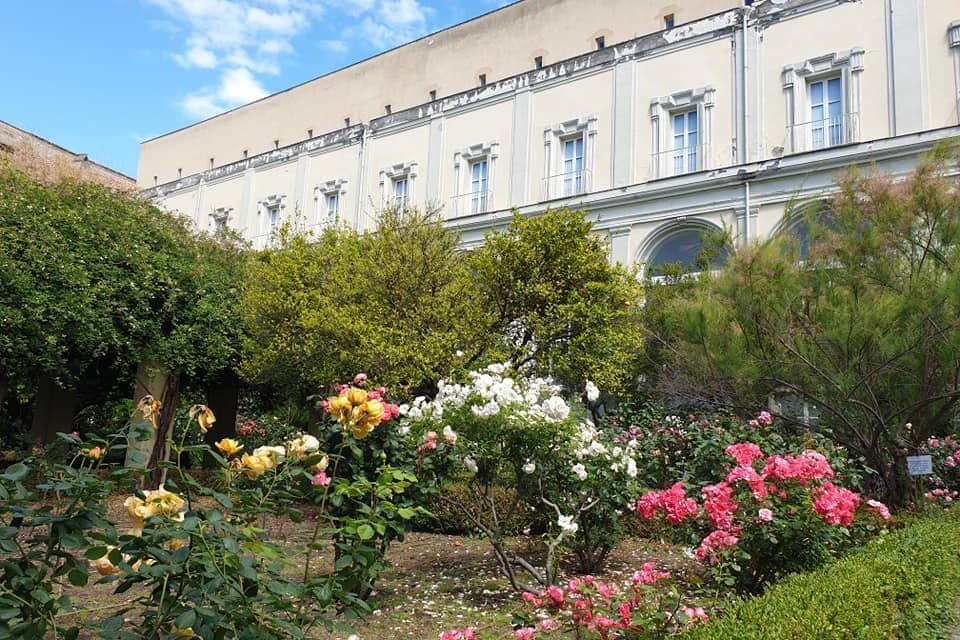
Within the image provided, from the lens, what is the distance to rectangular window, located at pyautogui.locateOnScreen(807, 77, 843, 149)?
51.4 feet

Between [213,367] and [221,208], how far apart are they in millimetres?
17069

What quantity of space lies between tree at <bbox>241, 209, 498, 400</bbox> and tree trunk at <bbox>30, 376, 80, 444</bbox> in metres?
4.44

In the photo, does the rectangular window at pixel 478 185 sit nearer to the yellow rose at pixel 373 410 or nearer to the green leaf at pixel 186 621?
the yellow rose at pixel 373 410

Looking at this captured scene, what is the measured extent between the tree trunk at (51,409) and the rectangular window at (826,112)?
1676cm

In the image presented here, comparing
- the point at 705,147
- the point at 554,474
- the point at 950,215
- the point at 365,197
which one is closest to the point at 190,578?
the point at 554,474

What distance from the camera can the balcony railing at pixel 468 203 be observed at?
821 inches

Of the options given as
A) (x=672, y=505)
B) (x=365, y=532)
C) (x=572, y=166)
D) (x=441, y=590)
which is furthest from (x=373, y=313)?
(x=572, y=166)

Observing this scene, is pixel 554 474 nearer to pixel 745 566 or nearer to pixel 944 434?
pixel 745 566

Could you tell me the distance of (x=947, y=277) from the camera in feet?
22.6

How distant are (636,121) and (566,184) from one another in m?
2.47

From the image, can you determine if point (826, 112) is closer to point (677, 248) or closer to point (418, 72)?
point (677, 248)

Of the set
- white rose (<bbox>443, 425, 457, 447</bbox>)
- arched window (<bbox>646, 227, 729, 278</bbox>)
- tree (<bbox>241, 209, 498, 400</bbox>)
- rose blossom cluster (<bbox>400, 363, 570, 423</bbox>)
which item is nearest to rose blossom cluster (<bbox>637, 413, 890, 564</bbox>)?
rose blossom cluster (<bbox>400, 363, 570, 423</bbox>)

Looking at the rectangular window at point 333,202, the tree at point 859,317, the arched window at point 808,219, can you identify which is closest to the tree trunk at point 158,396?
the tree at point 859,317

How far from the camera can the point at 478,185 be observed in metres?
21.1
